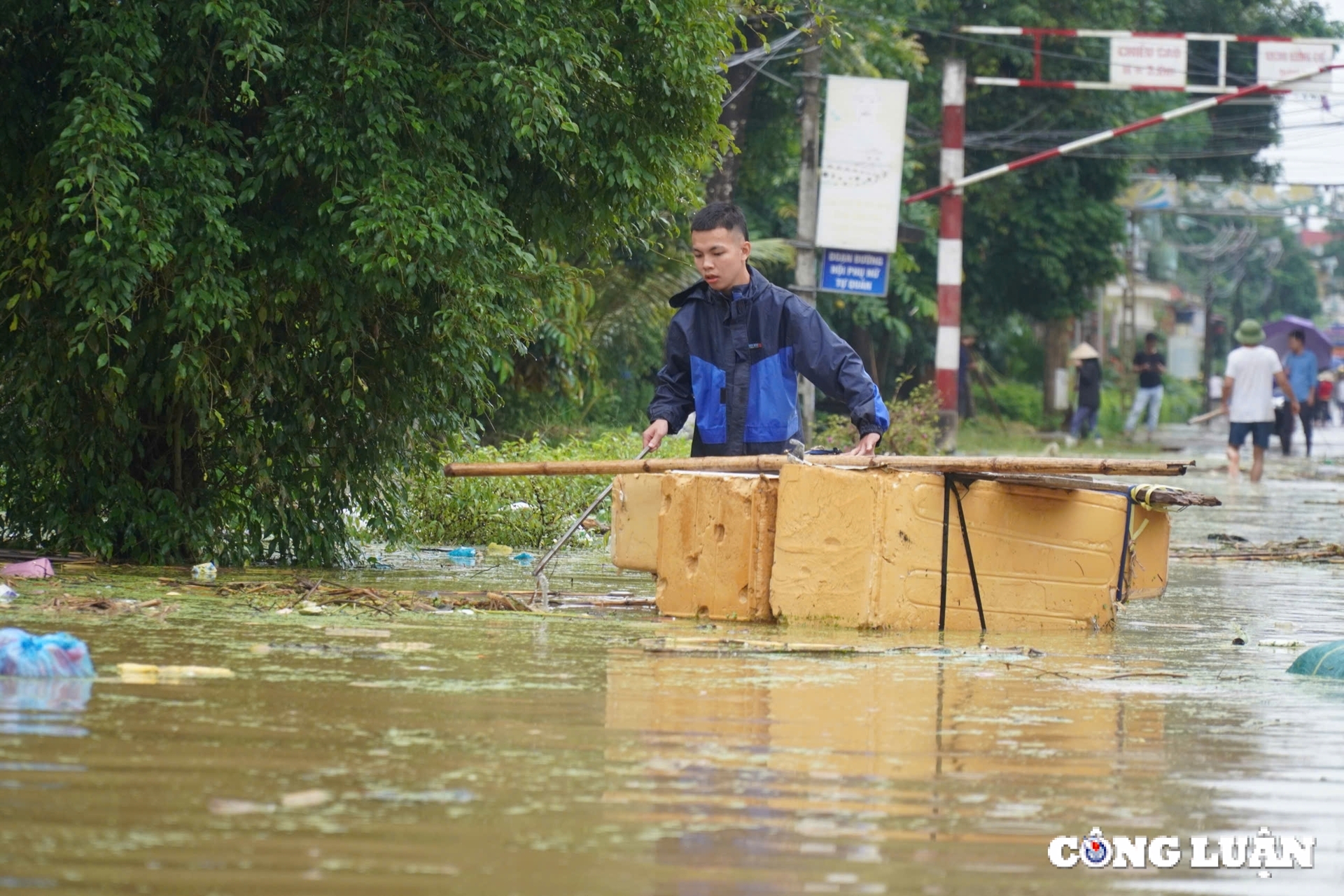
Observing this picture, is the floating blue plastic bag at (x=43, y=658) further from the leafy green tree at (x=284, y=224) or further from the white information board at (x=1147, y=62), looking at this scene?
the white information board at (x=1147, y=62)

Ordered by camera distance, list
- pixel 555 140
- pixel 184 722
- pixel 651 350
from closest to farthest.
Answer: pixel 184 722 < pixel 555 140 < pixel 651 350

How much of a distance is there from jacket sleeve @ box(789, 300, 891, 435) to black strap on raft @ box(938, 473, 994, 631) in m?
0.60

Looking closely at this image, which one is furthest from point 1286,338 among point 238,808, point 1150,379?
point 238,808

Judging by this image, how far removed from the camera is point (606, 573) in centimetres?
987

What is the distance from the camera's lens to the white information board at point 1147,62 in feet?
73.3

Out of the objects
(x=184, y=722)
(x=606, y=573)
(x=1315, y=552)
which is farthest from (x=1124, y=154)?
(x=184, y=722)

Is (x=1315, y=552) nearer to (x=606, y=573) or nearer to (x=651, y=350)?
(x=606, y=573)

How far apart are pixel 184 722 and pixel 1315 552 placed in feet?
29.9

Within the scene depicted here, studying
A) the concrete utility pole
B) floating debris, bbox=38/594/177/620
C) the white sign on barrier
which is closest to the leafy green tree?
floating debris, bbox=38/594/177/620

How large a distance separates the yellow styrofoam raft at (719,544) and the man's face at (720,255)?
0.95 m

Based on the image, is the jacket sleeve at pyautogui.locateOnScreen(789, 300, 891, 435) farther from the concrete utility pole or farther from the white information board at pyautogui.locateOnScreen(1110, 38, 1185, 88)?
the white information board at pyautogui.locateOnScreen(1110, 38, 1185, 88)

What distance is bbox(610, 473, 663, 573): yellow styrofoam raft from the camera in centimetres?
781

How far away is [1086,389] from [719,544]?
79.2ft

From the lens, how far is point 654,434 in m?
7.99
